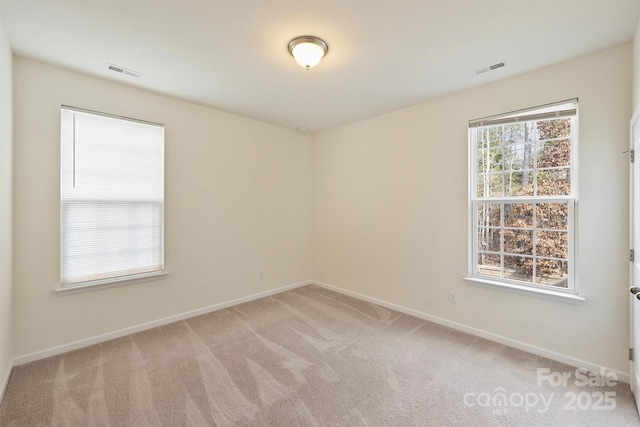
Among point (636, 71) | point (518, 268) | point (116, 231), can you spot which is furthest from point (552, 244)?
point (116, 231)

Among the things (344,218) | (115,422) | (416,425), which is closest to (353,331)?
(416,425)

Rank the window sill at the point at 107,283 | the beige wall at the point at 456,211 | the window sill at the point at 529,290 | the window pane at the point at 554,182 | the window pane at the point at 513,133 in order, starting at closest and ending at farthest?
the beige wall at the point at 456,211, the window sill at the point at 529,290, the window pane at the point at 554,182, the window sill at the point at 107,283, the window pane at the point at 513,133

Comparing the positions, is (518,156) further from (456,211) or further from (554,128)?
(456,211)

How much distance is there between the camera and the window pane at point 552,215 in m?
2.42

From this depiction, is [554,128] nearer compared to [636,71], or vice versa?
[636,71]

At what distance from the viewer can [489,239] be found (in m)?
2.86

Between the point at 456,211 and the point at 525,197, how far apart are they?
631 mm

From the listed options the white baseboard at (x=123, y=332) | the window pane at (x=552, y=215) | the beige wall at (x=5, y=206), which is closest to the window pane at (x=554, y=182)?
the window pane at (x=552, y=215)

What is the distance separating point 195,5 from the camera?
1.72m

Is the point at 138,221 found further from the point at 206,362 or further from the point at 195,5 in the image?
the point at 195,5

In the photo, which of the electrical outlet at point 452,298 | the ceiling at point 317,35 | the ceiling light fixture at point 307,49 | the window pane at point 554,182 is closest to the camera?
the ceiling at point 317,35

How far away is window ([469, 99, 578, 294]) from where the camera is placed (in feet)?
7.91

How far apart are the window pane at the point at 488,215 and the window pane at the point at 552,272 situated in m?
0.52

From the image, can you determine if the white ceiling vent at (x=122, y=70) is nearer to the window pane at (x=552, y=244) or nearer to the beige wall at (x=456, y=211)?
the beige wall at (x=456, y=211)
